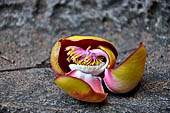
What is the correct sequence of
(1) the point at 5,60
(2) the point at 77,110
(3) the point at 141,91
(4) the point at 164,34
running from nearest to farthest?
1. (2) the point at 77,110
2. (3) the point at 141,91
3. (1) the point at 5,60
4. (4) the point at 164,34

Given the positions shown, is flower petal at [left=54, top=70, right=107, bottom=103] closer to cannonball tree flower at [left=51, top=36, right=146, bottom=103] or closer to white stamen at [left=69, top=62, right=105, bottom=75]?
cannonball tree flower at [left=51, top=36, right=146, bottom=103]

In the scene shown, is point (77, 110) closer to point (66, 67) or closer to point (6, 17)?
point (66, 67)

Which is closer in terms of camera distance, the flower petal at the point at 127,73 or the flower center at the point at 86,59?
the flower petal at the point at 127,73

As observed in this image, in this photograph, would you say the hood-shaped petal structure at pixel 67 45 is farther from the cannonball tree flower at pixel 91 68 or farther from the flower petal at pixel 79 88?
the flower petal at pixel 79 88

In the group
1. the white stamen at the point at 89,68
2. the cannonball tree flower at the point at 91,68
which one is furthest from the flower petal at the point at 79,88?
the white stamen at the point at 89,68

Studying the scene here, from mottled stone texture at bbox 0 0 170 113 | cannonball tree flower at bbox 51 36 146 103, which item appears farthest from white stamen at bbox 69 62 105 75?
mottled stone texture at bbox 0 0 170 113

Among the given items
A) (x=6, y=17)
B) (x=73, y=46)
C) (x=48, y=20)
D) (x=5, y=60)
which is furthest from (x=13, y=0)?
(x=73, y=46)
